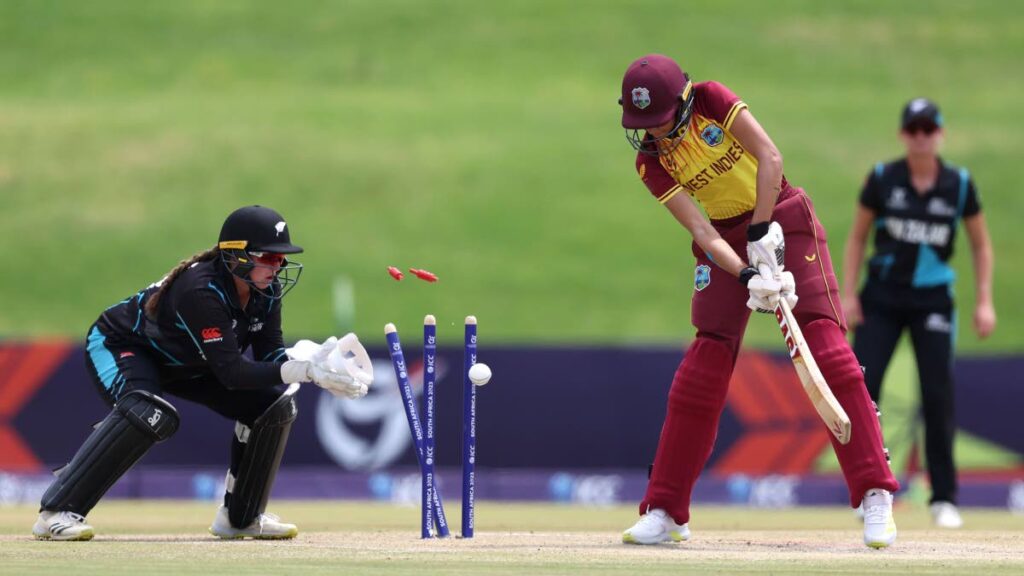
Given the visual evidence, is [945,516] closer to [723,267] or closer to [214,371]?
[723,267]

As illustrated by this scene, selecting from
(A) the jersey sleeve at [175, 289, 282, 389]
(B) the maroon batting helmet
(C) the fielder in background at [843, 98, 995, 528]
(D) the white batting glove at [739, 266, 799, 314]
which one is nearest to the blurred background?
(C) the fielder in background at [843, 98, 995, 528]

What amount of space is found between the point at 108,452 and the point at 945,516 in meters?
4.16

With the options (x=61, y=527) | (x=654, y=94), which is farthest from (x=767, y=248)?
(x=61, y=527)

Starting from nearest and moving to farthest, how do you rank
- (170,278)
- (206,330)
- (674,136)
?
1. (674,136)
2. (206,330)
3. (170,278)

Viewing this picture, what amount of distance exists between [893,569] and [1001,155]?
65.0ft

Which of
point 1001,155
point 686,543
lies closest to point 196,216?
point 1001,155

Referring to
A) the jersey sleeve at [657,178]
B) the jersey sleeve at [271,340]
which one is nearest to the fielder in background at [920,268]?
A: the jersey sleeve at [657,178]

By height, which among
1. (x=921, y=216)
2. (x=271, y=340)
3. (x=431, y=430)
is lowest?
(x=431, y=430)

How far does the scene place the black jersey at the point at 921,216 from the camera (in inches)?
333

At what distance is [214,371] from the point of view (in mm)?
6172

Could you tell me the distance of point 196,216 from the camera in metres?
22.4

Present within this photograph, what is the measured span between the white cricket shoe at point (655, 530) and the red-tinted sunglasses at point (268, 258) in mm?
1677

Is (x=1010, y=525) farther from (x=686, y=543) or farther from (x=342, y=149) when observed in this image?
(x=342, y=149)

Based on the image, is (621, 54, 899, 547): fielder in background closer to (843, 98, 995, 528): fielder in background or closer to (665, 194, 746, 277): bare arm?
(665, 194, 746, 277): bare arm
